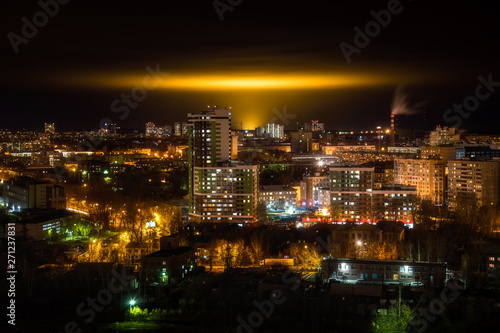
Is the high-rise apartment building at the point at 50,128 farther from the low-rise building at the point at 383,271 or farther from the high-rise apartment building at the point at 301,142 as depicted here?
the low-rise building at the point at 383,271

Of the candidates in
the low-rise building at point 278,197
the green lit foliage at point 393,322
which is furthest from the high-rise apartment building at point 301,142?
the green lit foliage at point 393,322

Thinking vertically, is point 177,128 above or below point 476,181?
above

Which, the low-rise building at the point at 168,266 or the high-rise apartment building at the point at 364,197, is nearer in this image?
the low-rise building at the point at 168,266

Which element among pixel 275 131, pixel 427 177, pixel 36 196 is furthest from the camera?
pixel 275 131

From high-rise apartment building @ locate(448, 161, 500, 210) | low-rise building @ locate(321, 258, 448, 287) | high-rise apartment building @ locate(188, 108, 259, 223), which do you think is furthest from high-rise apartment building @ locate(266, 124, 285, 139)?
low-rise building @ locate(321, 258, 448, 287)

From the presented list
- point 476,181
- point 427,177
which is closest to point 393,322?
point 476,181

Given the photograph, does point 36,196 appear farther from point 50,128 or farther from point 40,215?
point 50,128

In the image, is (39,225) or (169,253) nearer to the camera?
(169,253)

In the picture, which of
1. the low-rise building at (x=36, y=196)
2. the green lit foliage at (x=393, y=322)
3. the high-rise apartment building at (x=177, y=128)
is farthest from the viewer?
the high-rise apartment building at (x=177, y=128)

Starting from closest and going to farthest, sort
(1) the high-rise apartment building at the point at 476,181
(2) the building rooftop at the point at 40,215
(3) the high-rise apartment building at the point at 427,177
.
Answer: (2) the building rooftop at the point at 40,215
(1) the high-rise apartment building at the point at 476,181
(3) the high-rise apartment building at the point at 427,177

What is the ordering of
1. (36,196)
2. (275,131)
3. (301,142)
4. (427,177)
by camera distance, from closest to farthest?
(36,196) → (427,177) → (301,142) → (275,131)

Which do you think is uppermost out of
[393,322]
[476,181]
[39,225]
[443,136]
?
[443,136]

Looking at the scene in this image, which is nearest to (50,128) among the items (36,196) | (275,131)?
(275,131)

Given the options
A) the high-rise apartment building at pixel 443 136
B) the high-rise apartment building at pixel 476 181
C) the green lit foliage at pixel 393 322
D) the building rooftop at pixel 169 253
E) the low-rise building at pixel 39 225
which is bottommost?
the green lit foliage at pixel 393 322
